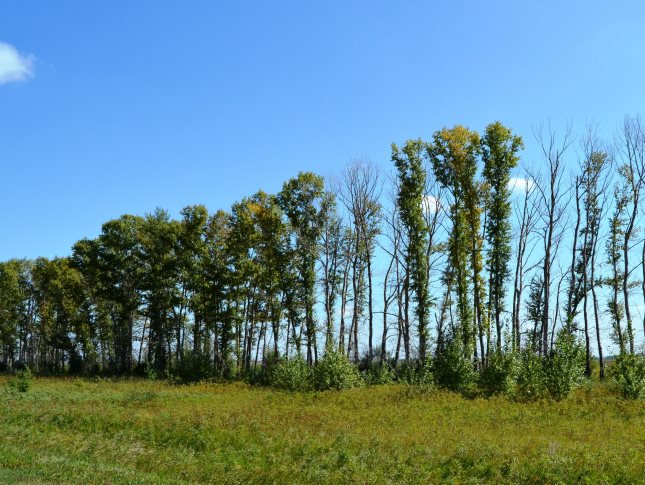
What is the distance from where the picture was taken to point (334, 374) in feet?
102

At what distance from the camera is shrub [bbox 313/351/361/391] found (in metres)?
31.0

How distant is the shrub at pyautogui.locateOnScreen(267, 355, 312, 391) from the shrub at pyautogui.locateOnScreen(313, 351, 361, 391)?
2.81ft

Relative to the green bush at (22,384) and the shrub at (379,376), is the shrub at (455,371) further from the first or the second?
the green bush at (22,384)

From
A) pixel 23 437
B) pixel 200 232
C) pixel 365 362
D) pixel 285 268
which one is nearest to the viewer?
pixel 23 437

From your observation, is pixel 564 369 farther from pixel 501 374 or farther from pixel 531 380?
pixel 501 374

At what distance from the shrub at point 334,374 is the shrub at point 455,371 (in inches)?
213

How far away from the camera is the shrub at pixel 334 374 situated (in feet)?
102

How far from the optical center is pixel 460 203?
3669cm

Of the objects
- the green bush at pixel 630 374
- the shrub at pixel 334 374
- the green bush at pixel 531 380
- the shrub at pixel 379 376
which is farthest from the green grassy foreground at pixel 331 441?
the shrub at pixel 379 376

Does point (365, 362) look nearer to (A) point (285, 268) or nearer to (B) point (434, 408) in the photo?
(A) point (285, 268)

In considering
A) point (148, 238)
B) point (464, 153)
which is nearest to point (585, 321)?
point (464, 153)

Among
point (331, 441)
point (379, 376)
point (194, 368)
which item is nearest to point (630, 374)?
point (379, 376)

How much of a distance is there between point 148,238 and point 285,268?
14.9 metres

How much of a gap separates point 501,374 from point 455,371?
260cm
